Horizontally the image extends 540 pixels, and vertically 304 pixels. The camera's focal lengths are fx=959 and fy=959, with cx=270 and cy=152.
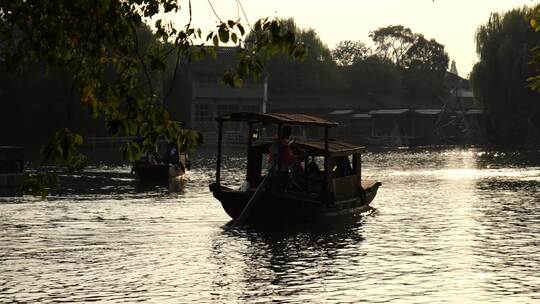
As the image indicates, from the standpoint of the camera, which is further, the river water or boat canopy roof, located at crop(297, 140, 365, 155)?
boat canopy roof, located at crop(297, 140, 365, 155)

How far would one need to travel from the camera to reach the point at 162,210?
91.6 feet

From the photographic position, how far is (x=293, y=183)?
918 inches

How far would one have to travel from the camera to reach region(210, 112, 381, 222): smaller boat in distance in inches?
882

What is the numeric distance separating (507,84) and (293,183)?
55951mm

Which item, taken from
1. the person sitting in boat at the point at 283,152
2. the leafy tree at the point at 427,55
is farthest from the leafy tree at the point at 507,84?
the person sitting in boat at the point at 283,152

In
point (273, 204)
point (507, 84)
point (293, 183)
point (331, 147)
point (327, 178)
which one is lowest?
point (273, 204)

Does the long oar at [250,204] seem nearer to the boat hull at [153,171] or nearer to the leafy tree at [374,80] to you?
the boat hull at [153,171]

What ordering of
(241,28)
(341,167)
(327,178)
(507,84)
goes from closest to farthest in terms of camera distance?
1. (241,28)
2. (327,178)
3. (341,167)
4. (507,84)

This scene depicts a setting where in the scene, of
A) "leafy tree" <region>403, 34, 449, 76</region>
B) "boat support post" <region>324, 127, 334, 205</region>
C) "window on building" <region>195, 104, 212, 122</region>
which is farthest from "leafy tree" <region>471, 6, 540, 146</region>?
"boat support post" <region>324, 127, 334, 205</region>

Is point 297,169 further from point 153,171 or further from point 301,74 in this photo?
point 301,74

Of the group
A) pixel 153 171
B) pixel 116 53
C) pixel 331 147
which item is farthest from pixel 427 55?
pixel 116 53

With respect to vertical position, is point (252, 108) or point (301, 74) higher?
point (301, 74)

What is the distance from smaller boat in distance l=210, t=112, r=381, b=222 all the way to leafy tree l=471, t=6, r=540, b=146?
50956 mm

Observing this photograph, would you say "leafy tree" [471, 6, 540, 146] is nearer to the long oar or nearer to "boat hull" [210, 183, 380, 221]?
"boat hull" [210, 183, 380, 221]
